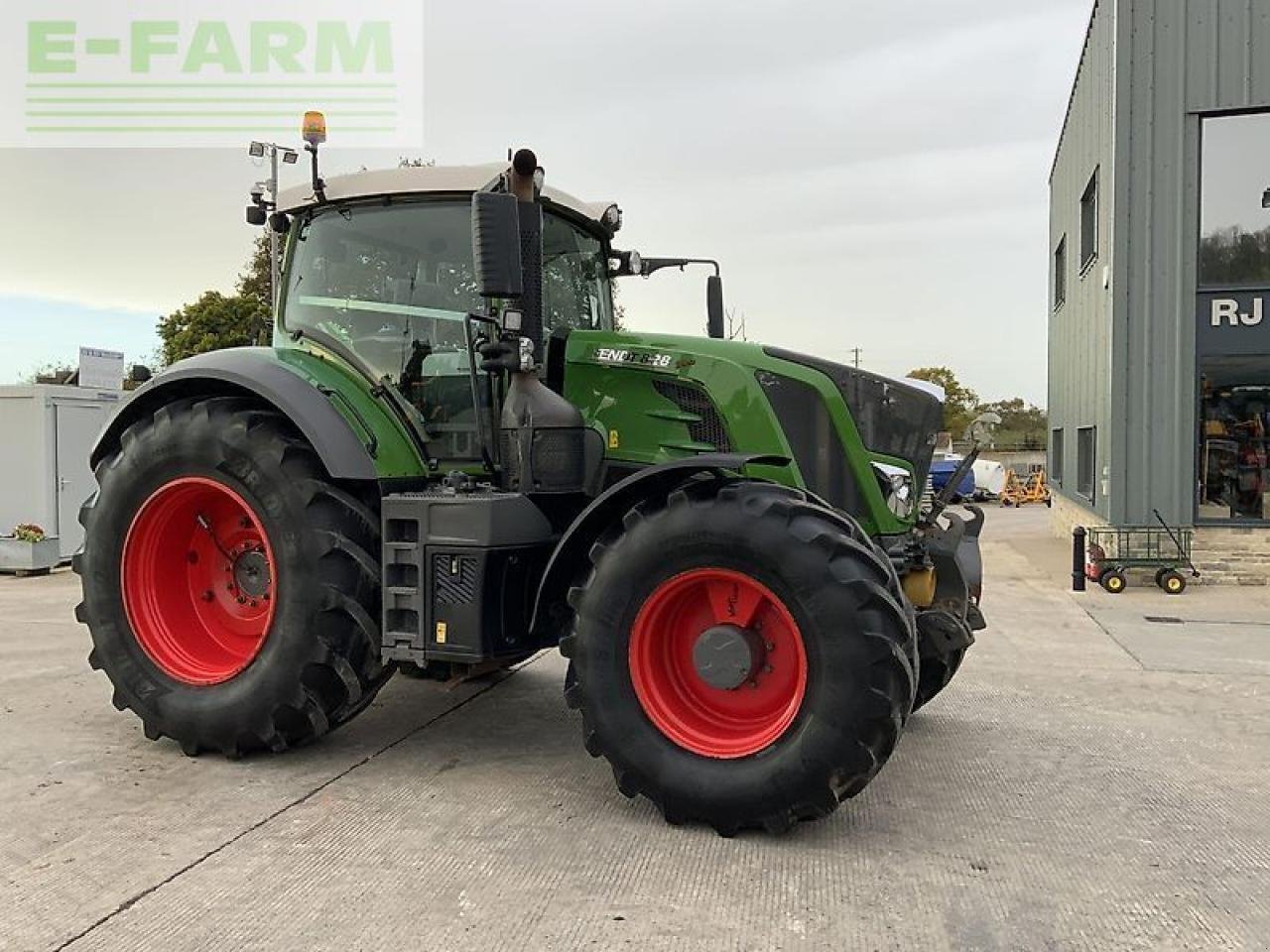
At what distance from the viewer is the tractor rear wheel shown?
3.55 meters

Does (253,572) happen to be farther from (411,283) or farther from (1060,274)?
(1060,274)

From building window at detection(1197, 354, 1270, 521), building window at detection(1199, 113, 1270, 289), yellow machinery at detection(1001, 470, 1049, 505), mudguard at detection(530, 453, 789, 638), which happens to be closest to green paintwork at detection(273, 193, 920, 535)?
mudguard at detection(530, 453, 789, 638)

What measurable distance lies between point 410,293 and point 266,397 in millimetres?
835

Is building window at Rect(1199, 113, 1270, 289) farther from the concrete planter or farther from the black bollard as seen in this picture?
the concrete planter

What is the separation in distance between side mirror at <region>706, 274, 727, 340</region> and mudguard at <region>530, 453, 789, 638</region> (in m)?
1.70

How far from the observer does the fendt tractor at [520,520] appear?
12.1ft

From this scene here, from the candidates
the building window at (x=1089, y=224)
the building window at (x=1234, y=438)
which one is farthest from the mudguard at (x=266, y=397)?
the building window at (x=1089, y=224)

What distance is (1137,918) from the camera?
317 cm

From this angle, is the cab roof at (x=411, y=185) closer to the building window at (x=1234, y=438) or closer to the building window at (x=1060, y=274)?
the building window at (x=1234, y=438)

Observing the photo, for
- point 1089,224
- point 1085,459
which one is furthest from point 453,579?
point 1089,224

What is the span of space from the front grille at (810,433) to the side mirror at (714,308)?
1.42 metres

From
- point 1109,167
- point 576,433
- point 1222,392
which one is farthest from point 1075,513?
point 576,433

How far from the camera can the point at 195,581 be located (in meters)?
5.09

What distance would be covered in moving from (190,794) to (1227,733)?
198 inches
